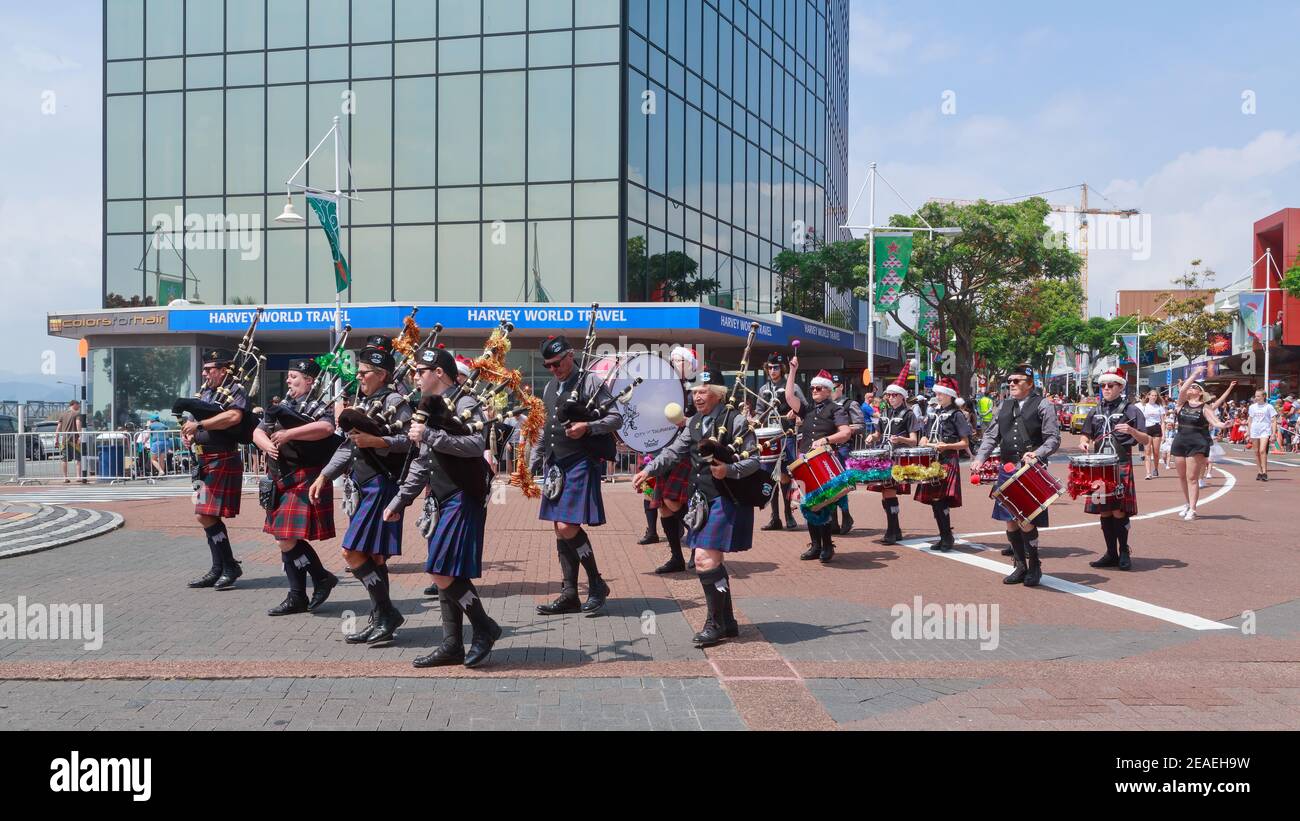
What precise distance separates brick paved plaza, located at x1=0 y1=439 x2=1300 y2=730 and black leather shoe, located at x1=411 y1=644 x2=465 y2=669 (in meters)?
0.09

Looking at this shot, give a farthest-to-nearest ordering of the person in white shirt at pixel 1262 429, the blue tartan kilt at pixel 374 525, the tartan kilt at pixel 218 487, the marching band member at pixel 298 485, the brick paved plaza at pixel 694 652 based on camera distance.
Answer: the person in white shirt at pixel 1262 429, the tartan kilt at pixel 218 487, the marching band member at pixel 298 485, the blue tartan kilt at pixel 374 525, the brick paved plaza at pixel 694 652

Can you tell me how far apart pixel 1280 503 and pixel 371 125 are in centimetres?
2533

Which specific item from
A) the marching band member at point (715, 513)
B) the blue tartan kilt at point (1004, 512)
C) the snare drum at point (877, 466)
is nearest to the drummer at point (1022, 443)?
the blue tartan kilt at point (1004, 512)

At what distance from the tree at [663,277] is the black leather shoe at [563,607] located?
22.1m

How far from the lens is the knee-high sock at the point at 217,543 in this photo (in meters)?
8.61

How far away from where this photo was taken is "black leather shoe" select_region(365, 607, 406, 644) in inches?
263

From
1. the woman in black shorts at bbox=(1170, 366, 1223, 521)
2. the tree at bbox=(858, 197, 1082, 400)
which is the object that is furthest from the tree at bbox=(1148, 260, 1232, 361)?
the woman in black shorts at bbox=(1170, 366, 1223, 521)

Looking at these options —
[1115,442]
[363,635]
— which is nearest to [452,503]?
[363,635]

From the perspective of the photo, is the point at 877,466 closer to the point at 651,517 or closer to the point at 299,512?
the point at 651,517

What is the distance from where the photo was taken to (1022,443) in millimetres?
9297

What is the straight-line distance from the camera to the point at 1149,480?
21281 mm

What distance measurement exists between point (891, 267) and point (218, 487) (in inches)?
888

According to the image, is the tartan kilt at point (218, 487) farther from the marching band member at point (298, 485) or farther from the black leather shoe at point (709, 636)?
the black leather shoe at point (709, 636)
